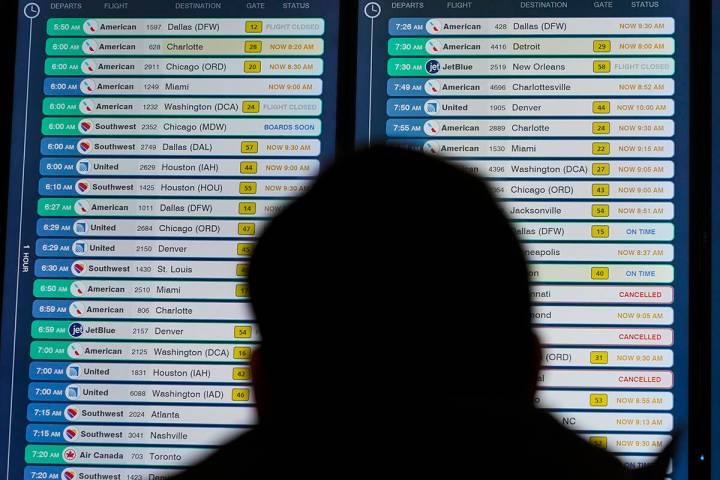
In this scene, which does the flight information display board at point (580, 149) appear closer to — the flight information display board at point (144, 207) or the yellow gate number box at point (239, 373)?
the flight information display board at point (144, 207)

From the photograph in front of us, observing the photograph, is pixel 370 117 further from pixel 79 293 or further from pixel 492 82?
pixel 79 293

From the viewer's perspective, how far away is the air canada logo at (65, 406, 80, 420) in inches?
76.9

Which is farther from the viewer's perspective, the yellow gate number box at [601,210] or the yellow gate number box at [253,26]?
the yellow gate number box at [253,26]

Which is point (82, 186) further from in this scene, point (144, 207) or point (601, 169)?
point (601, 169)

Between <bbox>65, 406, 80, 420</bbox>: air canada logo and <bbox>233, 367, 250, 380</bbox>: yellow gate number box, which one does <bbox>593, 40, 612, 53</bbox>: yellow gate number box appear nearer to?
<bbox>233, 367, 250, 380</bbox>: yellow gate number box

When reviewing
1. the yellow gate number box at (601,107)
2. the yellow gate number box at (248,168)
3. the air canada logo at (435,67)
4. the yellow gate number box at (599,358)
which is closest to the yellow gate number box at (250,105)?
the yellow gate number box at (248,168)

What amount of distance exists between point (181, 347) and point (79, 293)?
0.27 meters

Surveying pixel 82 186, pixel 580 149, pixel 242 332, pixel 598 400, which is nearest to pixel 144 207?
pixel 82 186

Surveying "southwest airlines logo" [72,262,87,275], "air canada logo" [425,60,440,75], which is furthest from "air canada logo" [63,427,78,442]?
"air canada logo" [425,60,440,75]

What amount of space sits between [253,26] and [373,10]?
28cm

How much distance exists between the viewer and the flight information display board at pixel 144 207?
1.94m

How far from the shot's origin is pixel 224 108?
2.02m

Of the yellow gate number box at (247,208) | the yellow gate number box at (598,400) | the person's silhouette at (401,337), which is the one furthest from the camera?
the yellow gate number box at (247,208)

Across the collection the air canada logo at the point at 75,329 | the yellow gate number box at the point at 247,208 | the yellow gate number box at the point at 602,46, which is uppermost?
the yellow gate number box at the point at 602,46
